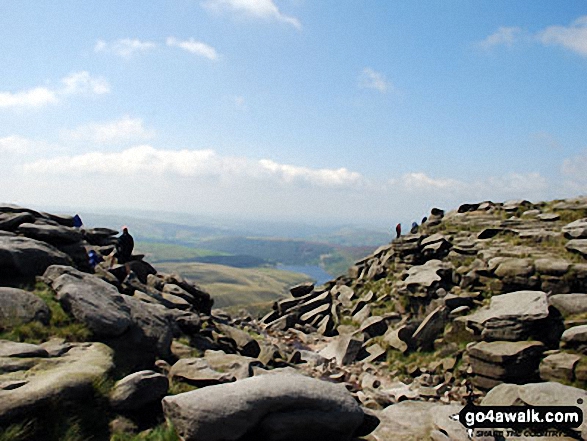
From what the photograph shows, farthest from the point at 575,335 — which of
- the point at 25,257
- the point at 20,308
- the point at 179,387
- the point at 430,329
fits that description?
the point at 25,257

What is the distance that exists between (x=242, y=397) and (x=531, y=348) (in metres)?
17.7

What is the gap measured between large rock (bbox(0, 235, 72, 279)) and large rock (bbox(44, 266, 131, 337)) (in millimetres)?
1411

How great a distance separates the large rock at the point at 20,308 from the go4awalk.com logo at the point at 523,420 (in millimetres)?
15692

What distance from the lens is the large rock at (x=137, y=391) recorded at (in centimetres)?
1035

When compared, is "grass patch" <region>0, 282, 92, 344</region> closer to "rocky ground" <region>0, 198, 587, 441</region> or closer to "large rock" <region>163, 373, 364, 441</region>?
"rocky ground" <region>0, 198, 587, 441</region>

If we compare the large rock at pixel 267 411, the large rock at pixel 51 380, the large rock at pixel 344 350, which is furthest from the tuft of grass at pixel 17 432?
the large rock at pixel 344 350

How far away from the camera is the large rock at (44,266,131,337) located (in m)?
14.3

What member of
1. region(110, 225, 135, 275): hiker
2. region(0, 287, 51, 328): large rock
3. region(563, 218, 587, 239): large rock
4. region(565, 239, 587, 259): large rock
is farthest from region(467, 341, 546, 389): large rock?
region(110, 225, 135, 275): hiker

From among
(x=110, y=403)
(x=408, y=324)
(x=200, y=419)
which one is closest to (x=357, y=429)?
(x=200, y=419)

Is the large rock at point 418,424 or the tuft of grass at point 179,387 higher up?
the tuft of grass at point 179,387

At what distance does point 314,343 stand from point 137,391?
26.6 metres

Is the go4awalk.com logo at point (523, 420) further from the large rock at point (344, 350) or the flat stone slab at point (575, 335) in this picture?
the large rock at point (344, 350)

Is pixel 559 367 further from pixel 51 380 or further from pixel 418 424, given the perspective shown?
pixel 51 380

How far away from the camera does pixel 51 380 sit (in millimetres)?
9773
